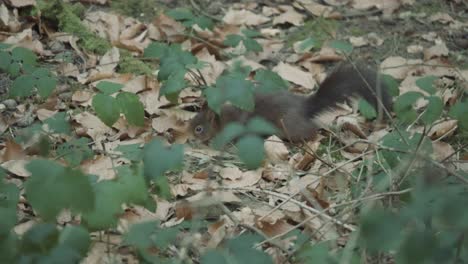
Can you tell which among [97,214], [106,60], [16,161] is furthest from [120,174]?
[106,60]

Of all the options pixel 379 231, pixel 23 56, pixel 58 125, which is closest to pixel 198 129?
pixel 23 56

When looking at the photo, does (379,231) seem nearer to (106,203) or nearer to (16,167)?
(106,203)

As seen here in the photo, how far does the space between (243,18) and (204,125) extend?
134cm

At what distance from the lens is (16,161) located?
3240 mm

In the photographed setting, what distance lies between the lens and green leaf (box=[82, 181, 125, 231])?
2.10 metres

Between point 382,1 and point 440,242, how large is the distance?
358cm

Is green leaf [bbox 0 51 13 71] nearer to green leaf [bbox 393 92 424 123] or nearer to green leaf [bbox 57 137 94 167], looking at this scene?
green leaf [bbox 57 137 94 167]

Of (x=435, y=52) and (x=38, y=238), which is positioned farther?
(x=435, y=52)

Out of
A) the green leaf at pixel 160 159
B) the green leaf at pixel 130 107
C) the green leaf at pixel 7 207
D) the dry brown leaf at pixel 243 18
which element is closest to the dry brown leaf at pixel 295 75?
the dry brown leaf at pixel 243 18

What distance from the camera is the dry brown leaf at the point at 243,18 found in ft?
16.3

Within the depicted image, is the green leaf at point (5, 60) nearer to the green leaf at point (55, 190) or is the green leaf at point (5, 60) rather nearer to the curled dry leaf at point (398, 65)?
the green leaf at point (55, 190)

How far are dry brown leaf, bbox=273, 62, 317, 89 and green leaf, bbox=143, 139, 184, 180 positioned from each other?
247 centimetres

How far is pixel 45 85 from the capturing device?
3203 millimetres

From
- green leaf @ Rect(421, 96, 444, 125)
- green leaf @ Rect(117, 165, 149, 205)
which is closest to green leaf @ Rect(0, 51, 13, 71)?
green leaf @ Rect(117, 165, 149, 205)
